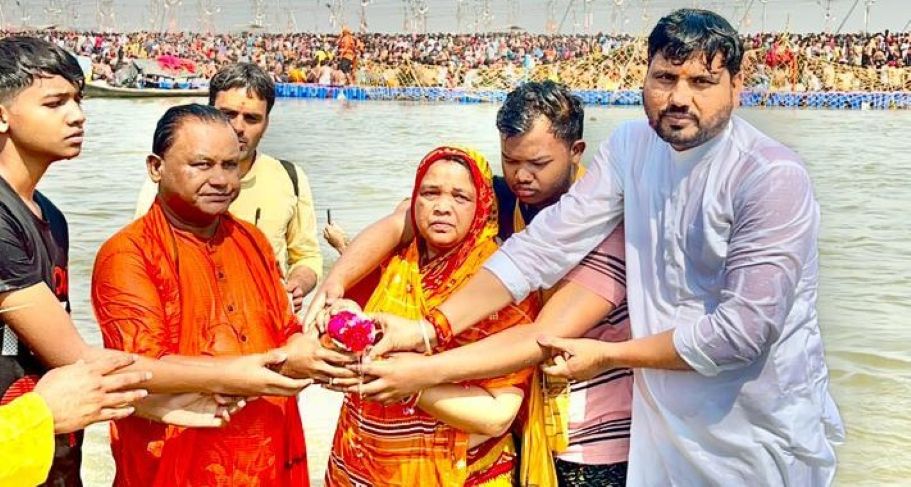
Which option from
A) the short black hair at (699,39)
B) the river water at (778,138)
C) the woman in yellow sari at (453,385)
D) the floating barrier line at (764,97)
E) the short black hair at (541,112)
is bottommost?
the floating barrier line at (764,97)

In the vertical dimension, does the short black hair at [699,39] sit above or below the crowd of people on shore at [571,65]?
above

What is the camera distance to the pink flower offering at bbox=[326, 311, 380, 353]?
2752 mm

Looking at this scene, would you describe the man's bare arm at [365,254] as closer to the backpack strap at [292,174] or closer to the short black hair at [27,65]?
the short black hair at [27,65]

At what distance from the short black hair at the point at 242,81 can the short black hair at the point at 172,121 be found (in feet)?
2.99

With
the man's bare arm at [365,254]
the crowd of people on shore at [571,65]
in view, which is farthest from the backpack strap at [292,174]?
the crowd of people on shore at [571,65]

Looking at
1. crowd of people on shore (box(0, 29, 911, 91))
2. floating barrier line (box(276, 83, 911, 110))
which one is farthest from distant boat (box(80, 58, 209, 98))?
floating barrier line (box(276, 83, 911, 110))

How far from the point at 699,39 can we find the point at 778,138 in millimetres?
1613

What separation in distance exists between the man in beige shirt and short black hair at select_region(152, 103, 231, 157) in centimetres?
82

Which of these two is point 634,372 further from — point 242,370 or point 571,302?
point 242,370

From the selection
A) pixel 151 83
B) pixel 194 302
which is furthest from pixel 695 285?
pixel 151 83

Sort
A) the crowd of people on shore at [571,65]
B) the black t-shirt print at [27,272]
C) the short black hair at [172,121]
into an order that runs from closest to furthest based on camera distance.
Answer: the black t-shirt print at [27,272] < the short black hair at [172,121] < the crowd of people on shore at [571,65]

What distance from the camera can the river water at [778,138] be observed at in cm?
652

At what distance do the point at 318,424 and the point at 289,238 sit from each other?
1.76 metres

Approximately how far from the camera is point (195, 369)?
284 cm
